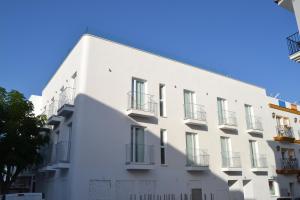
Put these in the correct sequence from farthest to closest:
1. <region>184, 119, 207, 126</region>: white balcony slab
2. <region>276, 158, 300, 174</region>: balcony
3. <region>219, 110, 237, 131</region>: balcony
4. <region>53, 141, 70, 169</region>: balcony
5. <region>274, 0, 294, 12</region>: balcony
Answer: <region>276, 158, 300, 174</region>: balcony
<region>219, 110, 237, 131</region>: balcony
<region>184, 119, 207, 126</region>: white balcony slab
<region>53, 141, 70, 169</region>: balcony
<region>274, 0, 294, 12</region>: balcony

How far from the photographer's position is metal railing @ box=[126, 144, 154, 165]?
51.3ft

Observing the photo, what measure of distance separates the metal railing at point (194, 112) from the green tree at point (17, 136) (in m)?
9.03

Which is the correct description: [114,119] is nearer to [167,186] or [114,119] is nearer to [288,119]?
[167,186]

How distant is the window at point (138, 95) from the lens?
16656mm

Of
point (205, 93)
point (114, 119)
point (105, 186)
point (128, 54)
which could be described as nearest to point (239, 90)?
point (205, 93)

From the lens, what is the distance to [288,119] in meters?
26.8

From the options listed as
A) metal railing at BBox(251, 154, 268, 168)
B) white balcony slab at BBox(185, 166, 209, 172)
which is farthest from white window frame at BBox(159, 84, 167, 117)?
metal railing at BBox(251, 154, 268, 168)

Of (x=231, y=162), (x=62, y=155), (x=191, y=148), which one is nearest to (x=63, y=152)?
(x=62, y=155)

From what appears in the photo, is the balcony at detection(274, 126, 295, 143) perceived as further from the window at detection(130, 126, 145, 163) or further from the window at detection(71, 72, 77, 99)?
the window at detection(71, 72, 77, 99)

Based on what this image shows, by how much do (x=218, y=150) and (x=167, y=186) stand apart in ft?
16.1

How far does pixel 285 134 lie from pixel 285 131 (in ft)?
0.94

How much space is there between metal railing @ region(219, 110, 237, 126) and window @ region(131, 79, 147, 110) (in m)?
6.34

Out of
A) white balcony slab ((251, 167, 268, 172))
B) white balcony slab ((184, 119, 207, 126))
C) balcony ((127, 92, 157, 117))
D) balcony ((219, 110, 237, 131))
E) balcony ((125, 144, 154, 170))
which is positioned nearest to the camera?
balcony ((125, 144, 154, 170))

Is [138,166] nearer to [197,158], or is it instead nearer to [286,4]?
[197,158]
